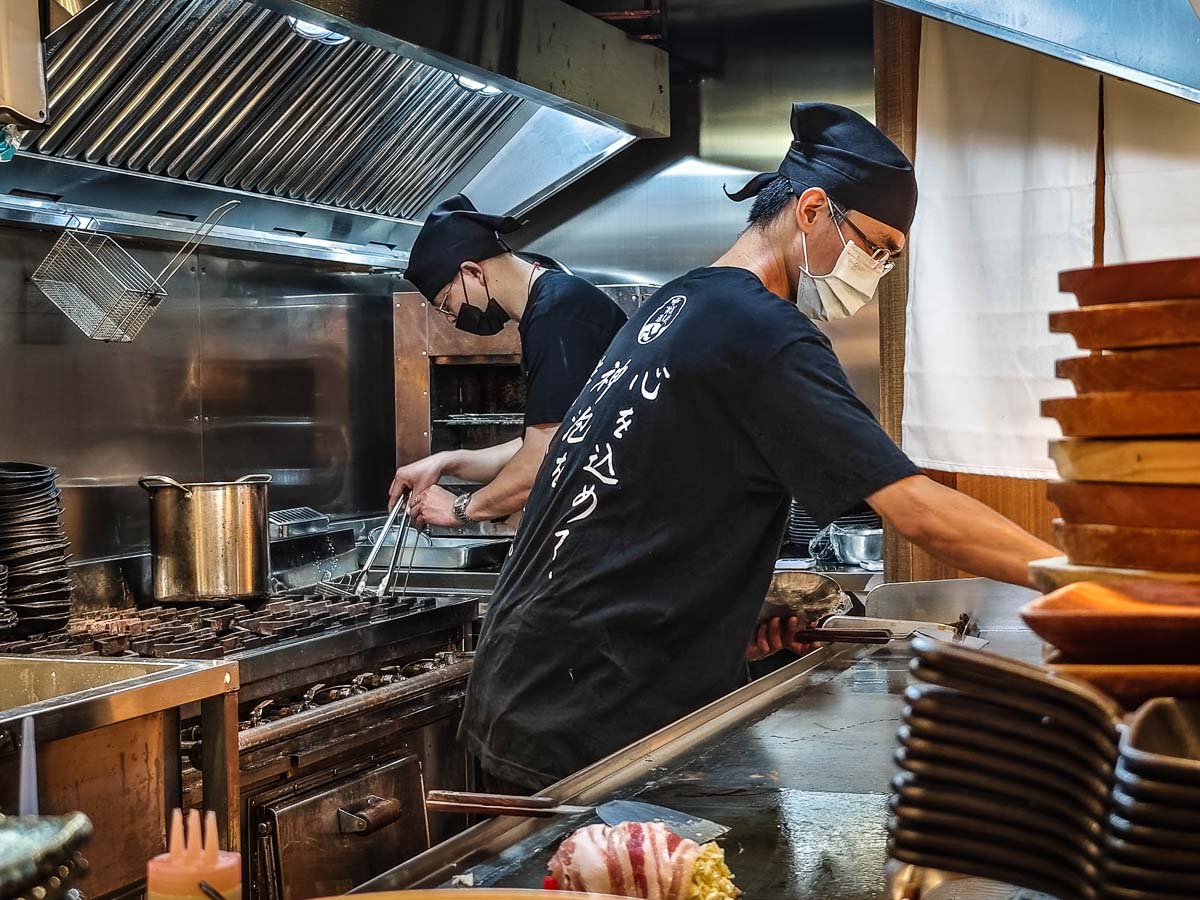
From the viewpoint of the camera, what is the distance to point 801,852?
136 cm

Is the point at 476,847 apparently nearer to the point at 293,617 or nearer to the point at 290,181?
the point at 293,617

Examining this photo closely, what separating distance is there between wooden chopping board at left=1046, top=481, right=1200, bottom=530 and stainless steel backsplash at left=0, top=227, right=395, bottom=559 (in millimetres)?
3391

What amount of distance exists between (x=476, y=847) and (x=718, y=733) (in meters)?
0.63

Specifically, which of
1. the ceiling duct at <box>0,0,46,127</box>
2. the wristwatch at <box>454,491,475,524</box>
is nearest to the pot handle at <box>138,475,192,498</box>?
the wristwatch at <box>454,491,475,524</box>

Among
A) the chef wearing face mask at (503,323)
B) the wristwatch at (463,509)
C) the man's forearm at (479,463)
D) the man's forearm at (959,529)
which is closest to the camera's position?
the man's forearm at (959,529)

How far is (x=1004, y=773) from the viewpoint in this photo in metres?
0.85

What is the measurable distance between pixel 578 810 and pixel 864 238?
134 centimetres

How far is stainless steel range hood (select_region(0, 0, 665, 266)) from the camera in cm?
361

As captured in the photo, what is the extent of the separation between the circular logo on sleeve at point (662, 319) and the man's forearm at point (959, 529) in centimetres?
48

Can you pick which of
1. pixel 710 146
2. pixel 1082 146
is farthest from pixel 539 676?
pixel 710 146

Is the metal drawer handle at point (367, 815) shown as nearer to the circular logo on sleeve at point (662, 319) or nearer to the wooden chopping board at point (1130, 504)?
the circular logo on sleeve at point (662, 319)

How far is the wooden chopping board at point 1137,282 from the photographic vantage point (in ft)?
3.00

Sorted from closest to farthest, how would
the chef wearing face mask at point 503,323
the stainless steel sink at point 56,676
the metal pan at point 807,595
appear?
the stainless steel sink at point 56,676
the metal pan at point 807,595
the chef wearing face mask at point 503,323

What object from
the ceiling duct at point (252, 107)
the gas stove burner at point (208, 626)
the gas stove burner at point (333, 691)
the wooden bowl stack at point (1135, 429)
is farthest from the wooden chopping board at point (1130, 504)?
the ceiling duct at point (252, 107)
